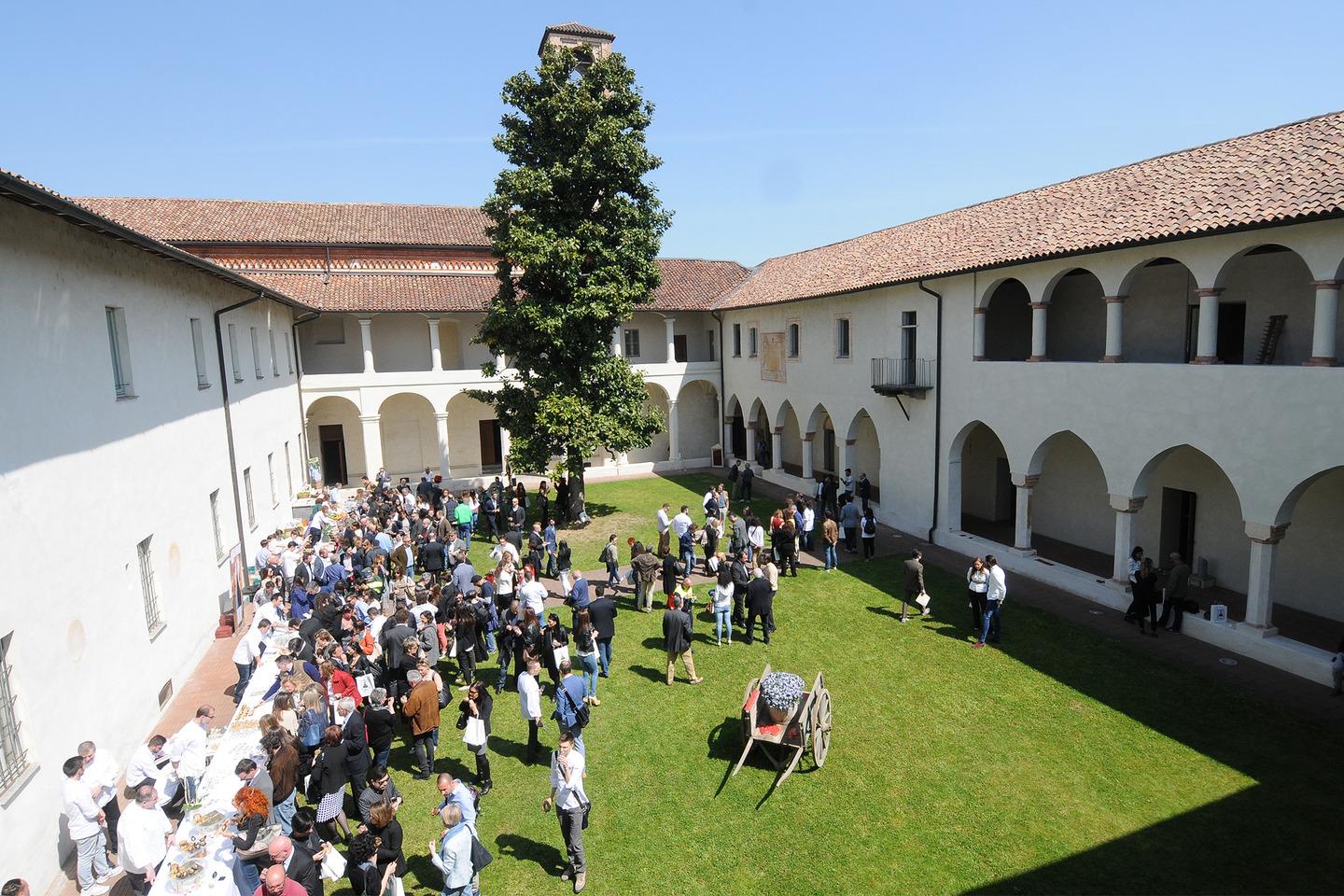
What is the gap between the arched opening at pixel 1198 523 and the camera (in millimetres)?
15305

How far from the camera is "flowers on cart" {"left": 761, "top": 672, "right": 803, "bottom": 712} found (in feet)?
31.7

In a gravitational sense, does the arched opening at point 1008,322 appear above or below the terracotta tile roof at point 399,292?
below

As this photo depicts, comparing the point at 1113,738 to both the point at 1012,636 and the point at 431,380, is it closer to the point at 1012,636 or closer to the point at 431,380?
the point at 1012,636

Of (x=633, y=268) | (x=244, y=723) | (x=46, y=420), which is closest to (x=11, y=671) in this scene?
(x=46, y=420)

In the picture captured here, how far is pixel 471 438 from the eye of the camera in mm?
32781

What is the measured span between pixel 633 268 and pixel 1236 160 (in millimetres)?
13909

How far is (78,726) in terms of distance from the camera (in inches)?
335

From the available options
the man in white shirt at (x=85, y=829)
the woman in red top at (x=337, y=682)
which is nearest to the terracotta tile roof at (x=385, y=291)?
the woman in red top at (x=337, y=682)

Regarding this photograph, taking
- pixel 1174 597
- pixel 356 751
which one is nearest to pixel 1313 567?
pixel 1174 597

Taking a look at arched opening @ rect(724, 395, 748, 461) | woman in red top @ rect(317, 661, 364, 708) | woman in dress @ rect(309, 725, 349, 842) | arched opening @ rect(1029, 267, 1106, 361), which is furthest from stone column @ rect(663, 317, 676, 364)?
woman in dress @ rect(309, 725, 349, 842)

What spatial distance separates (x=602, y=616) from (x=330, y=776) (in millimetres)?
4909

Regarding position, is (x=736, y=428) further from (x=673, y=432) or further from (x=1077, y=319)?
(x=1077, y=319)

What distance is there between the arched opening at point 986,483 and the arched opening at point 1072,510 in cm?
131

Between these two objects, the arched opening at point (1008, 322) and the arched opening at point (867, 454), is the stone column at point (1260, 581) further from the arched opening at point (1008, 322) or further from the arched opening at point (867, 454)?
the arched opening at point (867, 454)
